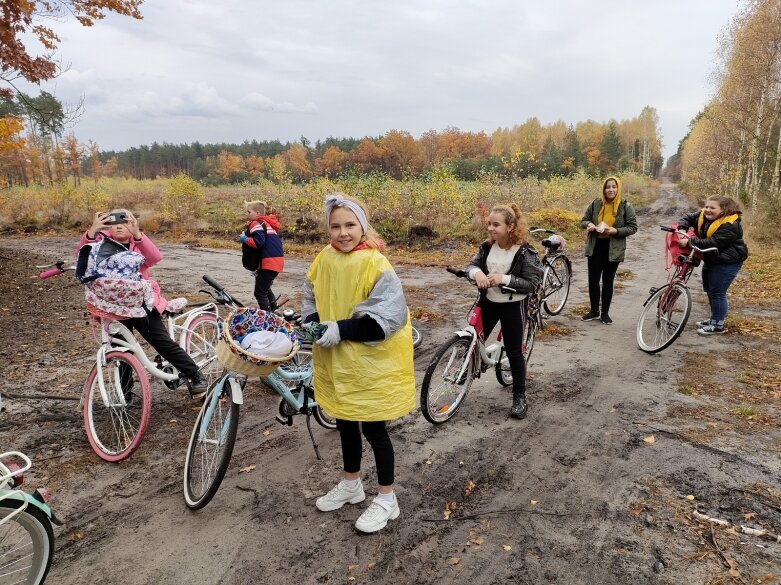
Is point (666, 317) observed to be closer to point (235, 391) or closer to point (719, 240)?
point (719, 240)

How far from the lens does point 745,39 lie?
19938 mm

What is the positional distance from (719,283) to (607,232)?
62.1 inches

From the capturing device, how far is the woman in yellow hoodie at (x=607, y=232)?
249 inches

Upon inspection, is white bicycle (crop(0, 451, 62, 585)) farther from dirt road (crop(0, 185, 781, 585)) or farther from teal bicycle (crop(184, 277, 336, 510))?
teal bicycle (crop(184, 277, 336, 510))

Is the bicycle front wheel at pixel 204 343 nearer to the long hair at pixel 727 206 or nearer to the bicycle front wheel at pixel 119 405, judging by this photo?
the bicycle front wheel at pixel 119 405

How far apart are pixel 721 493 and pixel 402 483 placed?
208 cm

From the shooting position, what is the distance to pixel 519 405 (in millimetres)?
4062

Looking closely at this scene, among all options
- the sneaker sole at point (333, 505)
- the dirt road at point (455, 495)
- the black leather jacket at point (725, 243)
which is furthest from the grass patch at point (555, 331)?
the sneaker sole at point (333, 505)

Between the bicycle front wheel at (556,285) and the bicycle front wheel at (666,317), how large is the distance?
1516 millimetres

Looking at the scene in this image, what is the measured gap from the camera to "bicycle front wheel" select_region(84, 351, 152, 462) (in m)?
3.38

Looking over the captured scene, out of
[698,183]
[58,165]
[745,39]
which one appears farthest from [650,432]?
[58,165]

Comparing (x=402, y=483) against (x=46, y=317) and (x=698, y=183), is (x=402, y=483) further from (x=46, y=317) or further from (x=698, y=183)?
(x=698, y=183)

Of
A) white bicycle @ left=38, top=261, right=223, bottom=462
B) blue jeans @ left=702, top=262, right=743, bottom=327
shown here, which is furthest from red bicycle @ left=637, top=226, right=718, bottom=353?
white bicycle @ left=38, top=261, right=223, bottom=462

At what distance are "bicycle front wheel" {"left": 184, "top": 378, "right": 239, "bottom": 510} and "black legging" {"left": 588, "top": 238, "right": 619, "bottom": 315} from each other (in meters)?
5.75
